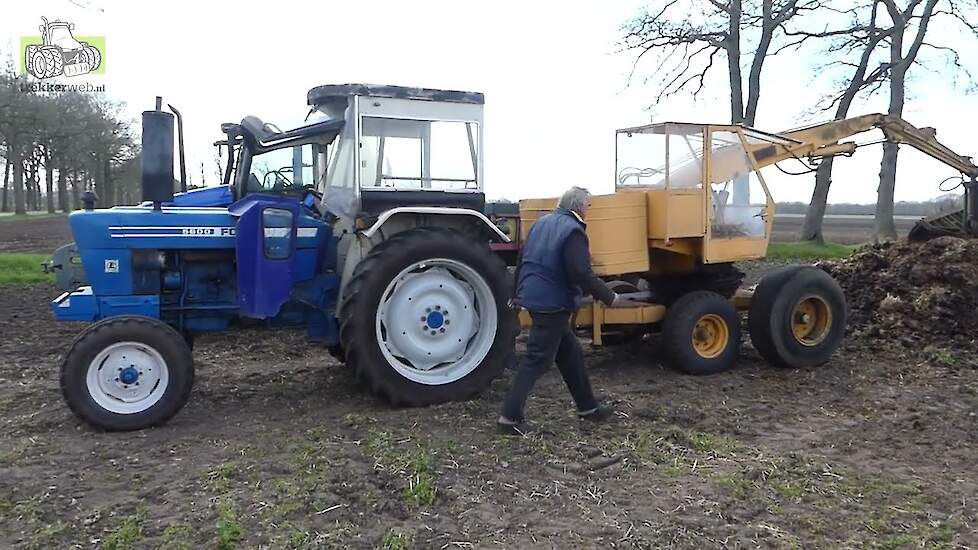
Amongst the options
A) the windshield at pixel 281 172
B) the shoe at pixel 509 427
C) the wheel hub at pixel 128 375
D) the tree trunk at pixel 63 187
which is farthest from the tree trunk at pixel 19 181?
the shoe at pixel 509 427

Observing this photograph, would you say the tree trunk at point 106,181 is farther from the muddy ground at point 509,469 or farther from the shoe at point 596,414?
the shoe at point 596,414

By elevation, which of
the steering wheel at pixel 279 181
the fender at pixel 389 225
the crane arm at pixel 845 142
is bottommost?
the fender at pixel 389 225

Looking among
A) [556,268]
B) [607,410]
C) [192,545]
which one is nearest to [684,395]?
[607,410]

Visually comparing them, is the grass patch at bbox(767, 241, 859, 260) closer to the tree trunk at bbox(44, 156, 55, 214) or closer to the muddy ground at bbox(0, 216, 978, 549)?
the muddy ground at bbox(0, 216, 978, 549)

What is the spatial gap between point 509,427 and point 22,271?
12.1 meters

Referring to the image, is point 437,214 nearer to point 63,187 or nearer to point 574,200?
point 574,200

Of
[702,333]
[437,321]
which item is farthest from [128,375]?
[702,333]

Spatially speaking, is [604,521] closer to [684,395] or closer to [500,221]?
[684,395]

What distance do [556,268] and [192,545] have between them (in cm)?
282

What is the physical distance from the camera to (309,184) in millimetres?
7066

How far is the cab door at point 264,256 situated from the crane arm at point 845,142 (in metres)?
4.28

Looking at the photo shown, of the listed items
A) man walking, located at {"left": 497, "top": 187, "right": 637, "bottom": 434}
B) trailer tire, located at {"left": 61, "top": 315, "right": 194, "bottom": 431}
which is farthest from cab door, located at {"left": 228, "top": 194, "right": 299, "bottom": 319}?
man walking, located at {"left": 497, "top": 187, "right": 637, "bottom": 434}

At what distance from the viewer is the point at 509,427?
583 cm

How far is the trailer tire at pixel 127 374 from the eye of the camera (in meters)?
5.71
